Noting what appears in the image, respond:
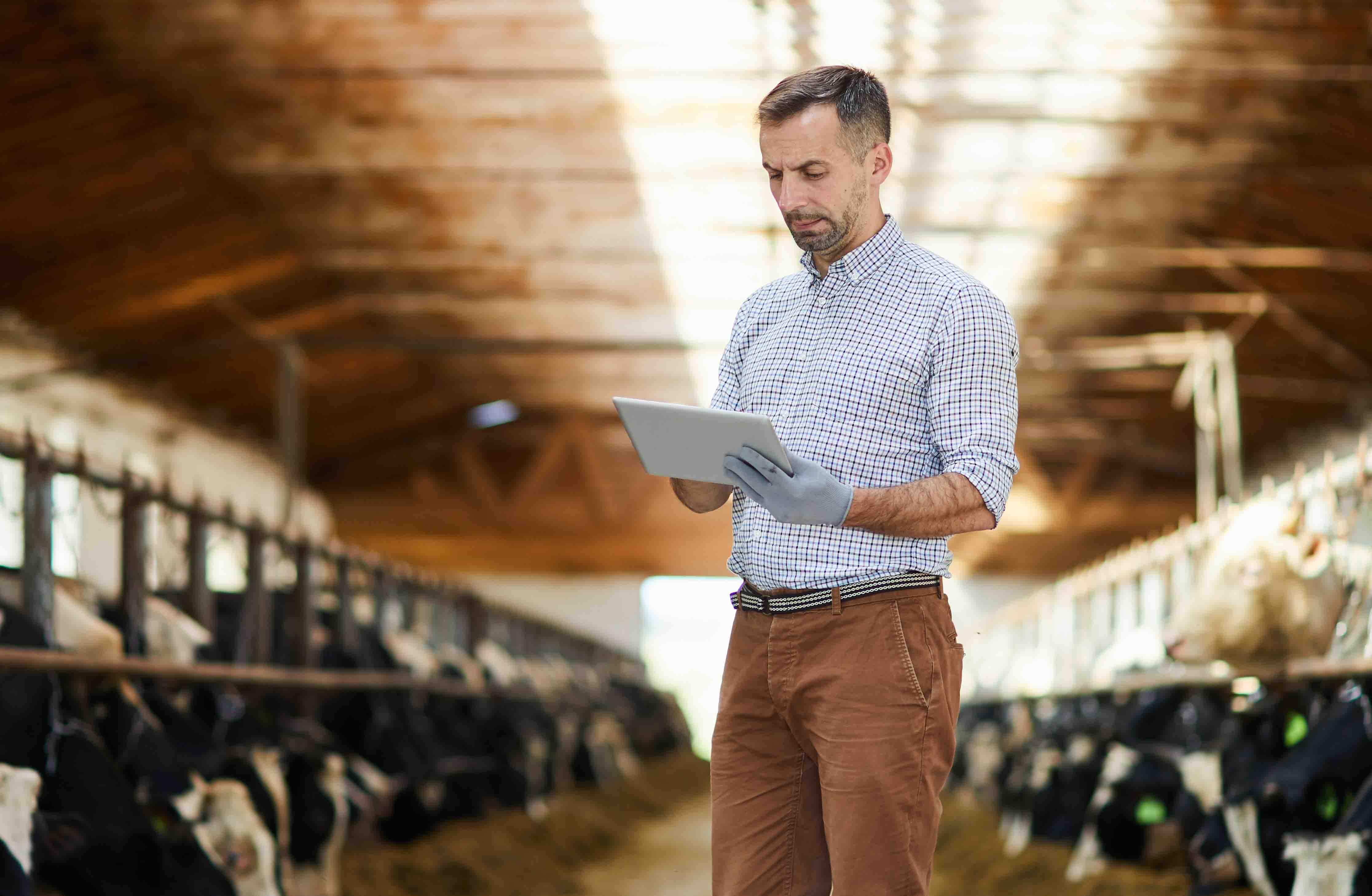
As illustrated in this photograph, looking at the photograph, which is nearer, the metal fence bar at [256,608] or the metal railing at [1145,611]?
the metal railing at [1145,611]

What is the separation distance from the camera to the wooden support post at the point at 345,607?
8.72 metres

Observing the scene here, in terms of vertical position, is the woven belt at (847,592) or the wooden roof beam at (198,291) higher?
the wooden roof beam at (198,291)

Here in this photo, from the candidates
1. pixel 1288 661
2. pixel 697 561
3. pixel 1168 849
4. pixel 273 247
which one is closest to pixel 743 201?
pixel 273 247

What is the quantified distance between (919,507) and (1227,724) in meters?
4.13

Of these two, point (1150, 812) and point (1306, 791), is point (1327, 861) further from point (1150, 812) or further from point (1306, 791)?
point (1150, 812)

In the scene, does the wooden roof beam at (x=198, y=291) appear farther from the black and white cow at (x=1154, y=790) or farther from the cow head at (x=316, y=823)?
the black and white cow at (x=1154, y=790)

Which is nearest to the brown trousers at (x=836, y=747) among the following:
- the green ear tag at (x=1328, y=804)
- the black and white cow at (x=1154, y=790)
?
the green ear tag at (x=1328, y=804)

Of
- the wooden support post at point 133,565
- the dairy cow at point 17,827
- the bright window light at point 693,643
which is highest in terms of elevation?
the wooden support post at point 133,565

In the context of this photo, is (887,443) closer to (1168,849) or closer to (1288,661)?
(1288,661)

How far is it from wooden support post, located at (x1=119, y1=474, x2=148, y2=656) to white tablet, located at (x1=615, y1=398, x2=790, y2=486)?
12.7 ft

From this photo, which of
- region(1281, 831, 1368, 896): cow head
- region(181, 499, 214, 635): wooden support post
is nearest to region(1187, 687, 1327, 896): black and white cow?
region(1281, 831, 1368, 896): cow head

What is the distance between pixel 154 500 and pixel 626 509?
67.7 ft

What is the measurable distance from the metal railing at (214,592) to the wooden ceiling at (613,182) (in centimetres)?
358

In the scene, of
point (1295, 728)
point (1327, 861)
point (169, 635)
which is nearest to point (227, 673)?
point (169, 635)
